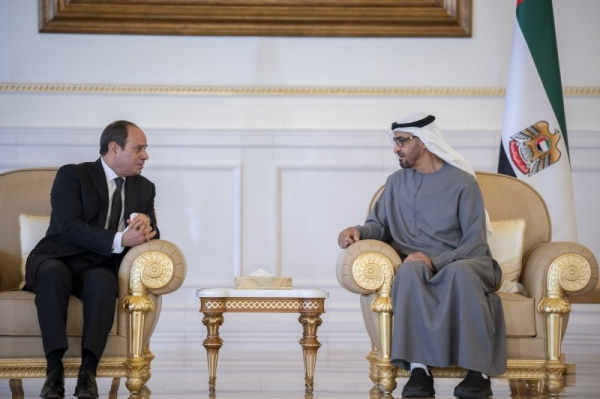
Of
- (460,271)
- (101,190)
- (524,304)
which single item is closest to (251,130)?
(101,190)

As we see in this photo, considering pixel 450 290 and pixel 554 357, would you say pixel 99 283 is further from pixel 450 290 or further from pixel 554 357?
pixel 554 357

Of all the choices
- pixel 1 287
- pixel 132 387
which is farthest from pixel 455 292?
pixel 1 287

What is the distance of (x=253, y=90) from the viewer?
231 inches

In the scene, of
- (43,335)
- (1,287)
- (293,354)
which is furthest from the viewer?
(293,354)

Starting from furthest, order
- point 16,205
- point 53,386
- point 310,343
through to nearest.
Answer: point 16,205, point 310,343, point 53,386

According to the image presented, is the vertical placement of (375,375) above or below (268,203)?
below

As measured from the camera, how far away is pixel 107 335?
3.79 m

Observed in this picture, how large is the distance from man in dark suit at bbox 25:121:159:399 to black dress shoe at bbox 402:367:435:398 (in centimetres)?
129

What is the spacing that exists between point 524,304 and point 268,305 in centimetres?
114

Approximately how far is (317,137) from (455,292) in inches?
87.8

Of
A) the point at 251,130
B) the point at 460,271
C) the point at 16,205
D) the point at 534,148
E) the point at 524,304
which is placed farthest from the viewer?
the point at 251,130

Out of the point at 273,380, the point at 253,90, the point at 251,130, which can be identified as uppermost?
the point at 253,90

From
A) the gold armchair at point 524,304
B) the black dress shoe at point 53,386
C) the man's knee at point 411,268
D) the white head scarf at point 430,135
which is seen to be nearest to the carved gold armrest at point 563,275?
the gold armchair at point 524,304

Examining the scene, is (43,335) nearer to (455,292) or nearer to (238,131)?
(455,292)
